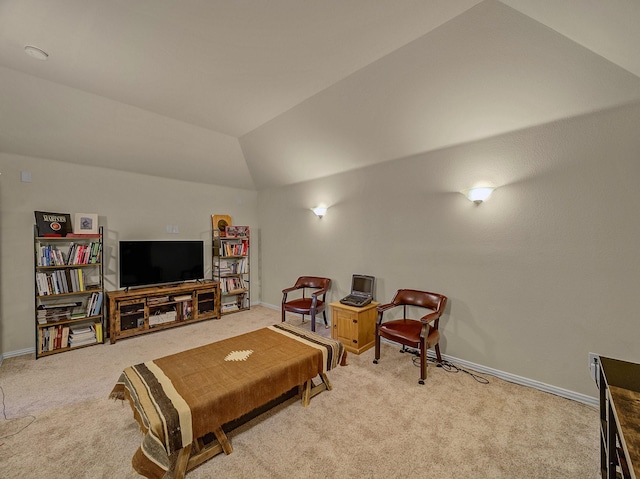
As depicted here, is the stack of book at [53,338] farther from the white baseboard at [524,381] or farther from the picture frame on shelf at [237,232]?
the white baseboard at [524,381]

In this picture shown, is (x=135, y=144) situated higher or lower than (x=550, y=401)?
higher

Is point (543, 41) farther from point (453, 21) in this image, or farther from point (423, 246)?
point (423, 246)

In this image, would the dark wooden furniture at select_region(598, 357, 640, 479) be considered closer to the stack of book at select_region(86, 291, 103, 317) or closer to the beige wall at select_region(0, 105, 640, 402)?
the beige wall at select_region(0, 105, 640, 402)

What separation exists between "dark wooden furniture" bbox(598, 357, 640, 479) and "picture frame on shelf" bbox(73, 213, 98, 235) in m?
4.93

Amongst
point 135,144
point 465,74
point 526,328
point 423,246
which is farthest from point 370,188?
point 135,144

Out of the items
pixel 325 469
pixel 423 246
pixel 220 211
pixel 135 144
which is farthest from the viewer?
pixel 220 211

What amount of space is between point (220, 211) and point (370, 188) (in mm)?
3059

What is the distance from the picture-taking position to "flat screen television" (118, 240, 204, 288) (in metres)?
3.92

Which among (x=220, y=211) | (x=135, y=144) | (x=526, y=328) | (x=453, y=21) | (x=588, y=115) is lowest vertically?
(x=526, y=328)

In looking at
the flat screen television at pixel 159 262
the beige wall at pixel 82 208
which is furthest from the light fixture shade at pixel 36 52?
the flat screen television at pixel 159 262

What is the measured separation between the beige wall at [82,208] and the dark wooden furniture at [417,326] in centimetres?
353

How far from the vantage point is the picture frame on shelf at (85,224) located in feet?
11.4

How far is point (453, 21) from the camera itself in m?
1.97

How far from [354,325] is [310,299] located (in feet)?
3.53
